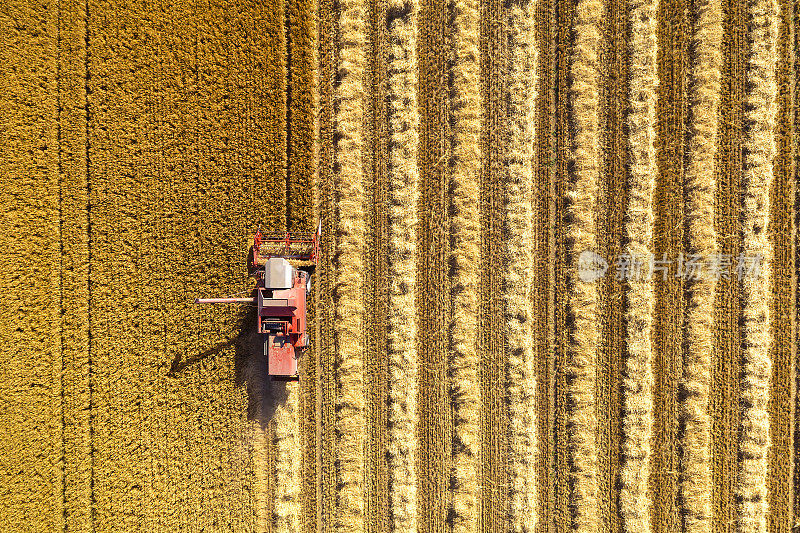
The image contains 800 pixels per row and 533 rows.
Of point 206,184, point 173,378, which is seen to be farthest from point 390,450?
point 206,184

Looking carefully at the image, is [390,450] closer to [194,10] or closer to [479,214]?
[479,214]

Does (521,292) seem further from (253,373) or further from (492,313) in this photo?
(253,373)

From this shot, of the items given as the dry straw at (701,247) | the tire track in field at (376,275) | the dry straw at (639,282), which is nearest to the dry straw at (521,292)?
the dry straw at (639,282)

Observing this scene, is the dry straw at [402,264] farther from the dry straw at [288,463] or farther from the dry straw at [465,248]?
the dry straw at [288,463]

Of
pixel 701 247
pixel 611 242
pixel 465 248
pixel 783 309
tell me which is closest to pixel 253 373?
pixel 465 248

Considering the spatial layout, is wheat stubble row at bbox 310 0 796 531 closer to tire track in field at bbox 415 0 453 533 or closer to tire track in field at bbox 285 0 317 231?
tire track in field at bbox 415 0 453 533

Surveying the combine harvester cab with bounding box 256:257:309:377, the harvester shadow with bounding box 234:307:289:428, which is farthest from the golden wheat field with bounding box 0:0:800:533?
the combine harvester cab with bounding box 256:257:309:377
